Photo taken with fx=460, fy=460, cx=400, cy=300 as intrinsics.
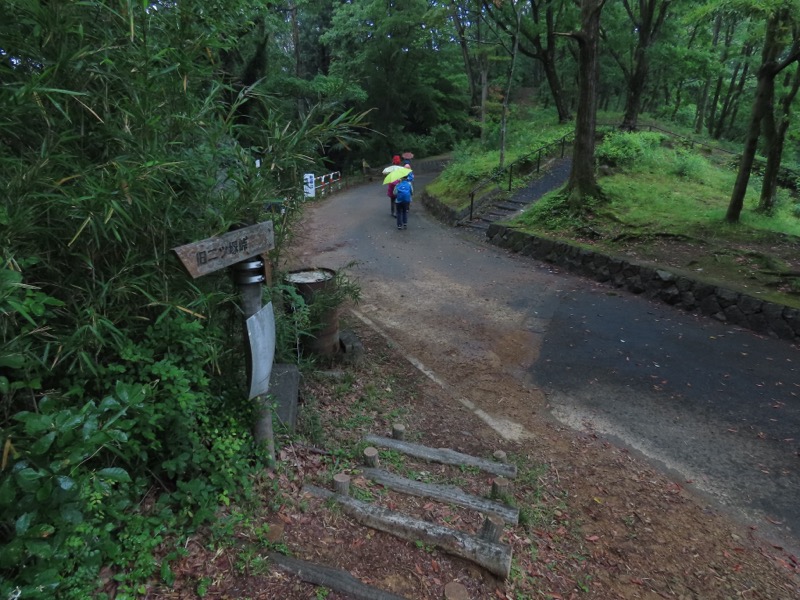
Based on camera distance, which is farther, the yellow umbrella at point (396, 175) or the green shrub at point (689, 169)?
the green shrub at point (689, 169)

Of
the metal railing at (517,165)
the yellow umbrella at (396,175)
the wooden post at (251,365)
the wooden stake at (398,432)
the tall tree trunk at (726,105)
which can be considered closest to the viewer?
the wooden post at (251,365)

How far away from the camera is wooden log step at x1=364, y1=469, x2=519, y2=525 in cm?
328

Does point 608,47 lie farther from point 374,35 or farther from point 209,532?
point 209,532

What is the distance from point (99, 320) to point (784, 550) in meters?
4.79

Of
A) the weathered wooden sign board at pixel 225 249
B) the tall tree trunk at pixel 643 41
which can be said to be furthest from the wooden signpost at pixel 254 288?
the tall tree trunk at pixel 643 41

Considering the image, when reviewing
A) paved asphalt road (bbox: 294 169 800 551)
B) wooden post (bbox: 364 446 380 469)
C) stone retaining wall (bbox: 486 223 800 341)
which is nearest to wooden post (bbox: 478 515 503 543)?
wooden post (bbox: 364 446 380 469)

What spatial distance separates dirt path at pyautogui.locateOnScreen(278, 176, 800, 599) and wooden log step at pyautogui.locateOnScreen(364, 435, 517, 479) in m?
Answer: 0.52

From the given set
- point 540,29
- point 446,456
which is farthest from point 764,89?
point 540,29

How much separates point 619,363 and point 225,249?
549 cm

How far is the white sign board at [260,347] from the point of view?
275cm

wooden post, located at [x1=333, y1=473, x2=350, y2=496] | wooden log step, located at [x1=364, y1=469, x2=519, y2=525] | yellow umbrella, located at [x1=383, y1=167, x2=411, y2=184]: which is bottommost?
wooden log step, located at [x1=364, y1=469, x2=519, y2=525]

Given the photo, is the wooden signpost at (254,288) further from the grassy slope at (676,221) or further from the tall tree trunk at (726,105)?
the tall tree trunk at (726,105)

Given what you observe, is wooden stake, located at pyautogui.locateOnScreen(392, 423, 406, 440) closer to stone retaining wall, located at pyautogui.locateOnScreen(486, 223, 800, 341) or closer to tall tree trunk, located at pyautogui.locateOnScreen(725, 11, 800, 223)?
stone retaining wall, located at pyautogui.locateOnScreen(486, 223, 800, 341)

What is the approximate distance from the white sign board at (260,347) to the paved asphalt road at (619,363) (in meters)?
3.10
